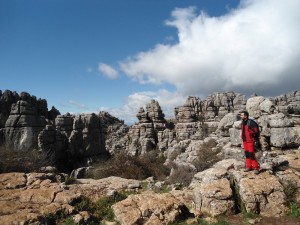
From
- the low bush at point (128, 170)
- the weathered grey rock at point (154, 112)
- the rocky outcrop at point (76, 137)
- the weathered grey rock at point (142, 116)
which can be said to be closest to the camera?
the low bush at point (128, 170)

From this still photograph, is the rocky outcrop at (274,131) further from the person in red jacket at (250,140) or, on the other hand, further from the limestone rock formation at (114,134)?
the limestone rock formation at (114,134)

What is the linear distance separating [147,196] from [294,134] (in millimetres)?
10575

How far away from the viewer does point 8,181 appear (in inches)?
422

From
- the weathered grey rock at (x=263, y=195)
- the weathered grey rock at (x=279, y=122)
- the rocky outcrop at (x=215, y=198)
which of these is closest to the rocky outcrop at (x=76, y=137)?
the weathered grey rock at (x=279, y=122)

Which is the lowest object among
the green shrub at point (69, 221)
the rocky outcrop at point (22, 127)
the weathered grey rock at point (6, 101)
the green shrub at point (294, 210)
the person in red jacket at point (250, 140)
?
the green shrub at point (294, 210)

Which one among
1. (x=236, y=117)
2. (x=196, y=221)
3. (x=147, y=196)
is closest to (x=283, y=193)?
(x=196, y=221)

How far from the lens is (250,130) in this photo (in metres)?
10.1

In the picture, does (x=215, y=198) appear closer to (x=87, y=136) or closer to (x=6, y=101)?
(x=87, y=136)

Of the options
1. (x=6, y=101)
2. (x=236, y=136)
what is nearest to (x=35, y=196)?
(x=236, y=136)

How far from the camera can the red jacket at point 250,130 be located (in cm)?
1012

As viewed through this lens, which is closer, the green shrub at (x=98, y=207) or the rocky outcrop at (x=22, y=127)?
the green shrub at (x=98, y=207)

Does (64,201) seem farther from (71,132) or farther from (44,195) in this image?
(71,132)

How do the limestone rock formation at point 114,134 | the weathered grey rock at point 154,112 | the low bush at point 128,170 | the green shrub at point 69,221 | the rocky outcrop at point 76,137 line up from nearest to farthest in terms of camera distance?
1. the green shrub at point 69,221
2. the low bush at point 128,170
3. the rocky outcrop at point 76,137
4. the limestone rock formation at point 114,134
5. the weathered grey rock at point 154,112

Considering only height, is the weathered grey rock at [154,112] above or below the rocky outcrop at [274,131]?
above
